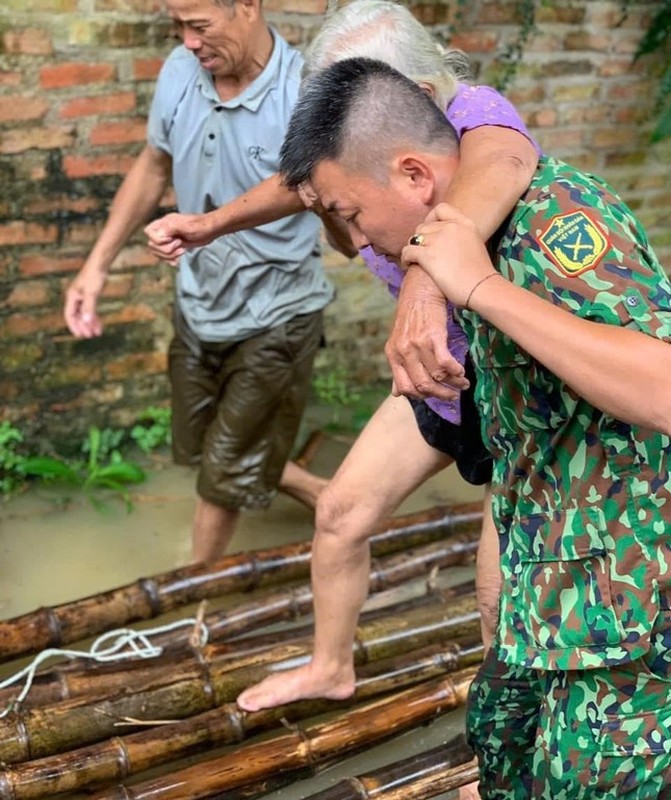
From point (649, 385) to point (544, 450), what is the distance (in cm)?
28

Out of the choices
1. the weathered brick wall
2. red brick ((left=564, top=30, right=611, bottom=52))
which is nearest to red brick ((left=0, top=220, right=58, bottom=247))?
the weathered brick wall

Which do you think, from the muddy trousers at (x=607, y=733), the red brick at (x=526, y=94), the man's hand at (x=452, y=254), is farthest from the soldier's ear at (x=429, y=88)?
the red brick at (x=526, y=94)

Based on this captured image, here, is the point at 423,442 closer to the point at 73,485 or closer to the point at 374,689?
the point at 374,689

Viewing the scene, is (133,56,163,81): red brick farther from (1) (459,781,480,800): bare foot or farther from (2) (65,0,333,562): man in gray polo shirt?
(1) (459,781,480,800): bare foot

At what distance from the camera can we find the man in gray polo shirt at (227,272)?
284 cm

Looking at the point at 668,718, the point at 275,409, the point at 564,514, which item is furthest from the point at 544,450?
the point at 275,409

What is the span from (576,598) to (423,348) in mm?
456

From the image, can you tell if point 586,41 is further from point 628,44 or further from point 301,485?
point 301,485

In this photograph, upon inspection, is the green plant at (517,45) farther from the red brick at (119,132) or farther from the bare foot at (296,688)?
the bare foot at (296,688)

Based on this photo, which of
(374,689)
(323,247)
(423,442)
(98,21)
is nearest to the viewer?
(423,442)

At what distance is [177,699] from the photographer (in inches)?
104

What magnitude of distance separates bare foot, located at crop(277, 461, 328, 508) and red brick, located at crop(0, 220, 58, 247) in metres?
1.15

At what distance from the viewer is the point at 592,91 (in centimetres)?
475

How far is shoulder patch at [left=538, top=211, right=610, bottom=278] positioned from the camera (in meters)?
1.46
